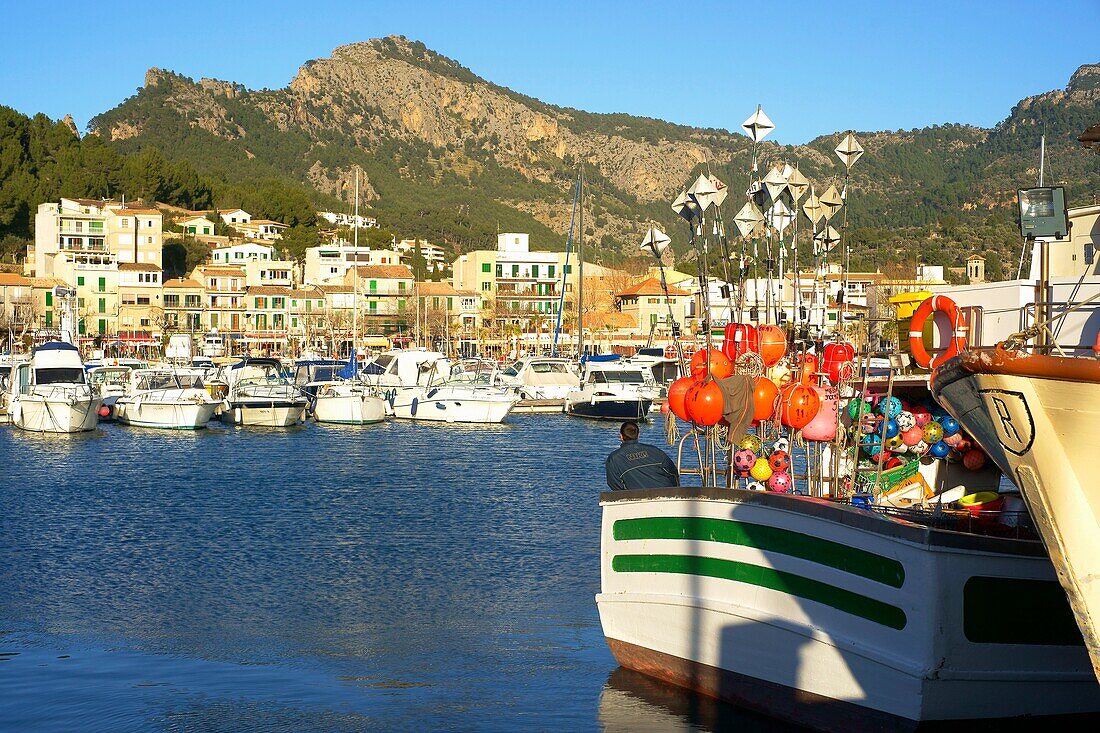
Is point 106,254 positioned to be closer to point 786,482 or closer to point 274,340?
point 274,340

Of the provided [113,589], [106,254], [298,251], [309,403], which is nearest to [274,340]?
[106,254]

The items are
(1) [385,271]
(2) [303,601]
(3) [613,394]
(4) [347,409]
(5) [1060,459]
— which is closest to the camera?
(5) [1060,459]

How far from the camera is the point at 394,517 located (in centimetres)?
2719

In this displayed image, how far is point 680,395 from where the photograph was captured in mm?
13867

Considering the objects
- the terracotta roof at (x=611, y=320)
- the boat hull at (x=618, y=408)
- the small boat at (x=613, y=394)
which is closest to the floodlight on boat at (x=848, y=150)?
the small boat at (x=613, y=394)

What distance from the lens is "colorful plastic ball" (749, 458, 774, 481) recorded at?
13.7 meters

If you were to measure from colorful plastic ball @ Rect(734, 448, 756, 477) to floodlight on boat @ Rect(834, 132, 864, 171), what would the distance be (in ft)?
10.4

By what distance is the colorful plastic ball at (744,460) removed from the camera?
1365 cm

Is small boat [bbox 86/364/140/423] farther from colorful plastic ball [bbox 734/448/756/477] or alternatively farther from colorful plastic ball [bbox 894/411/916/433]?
colorful plastic ball [bbox 894/411/916/433]

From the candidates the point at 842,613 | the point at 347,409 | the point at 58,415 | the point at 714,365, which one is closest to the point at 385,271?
the point at 347,409

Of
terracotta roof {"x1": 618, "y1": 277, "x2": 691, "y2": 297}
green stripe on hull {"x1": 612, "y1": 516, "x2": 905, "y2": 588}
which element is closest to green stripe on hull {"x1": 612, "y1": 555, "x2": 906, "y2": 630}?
green stripe on hull {"x1": 612, "y1": 516, "x2": 905, "y2": 588}

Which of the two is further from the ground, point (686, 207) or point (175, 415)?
point (686, 207)

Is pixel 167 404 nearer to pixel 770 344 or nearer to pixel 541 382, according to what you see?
pixel 541 382

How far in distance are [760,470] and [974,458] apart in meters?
2.21
